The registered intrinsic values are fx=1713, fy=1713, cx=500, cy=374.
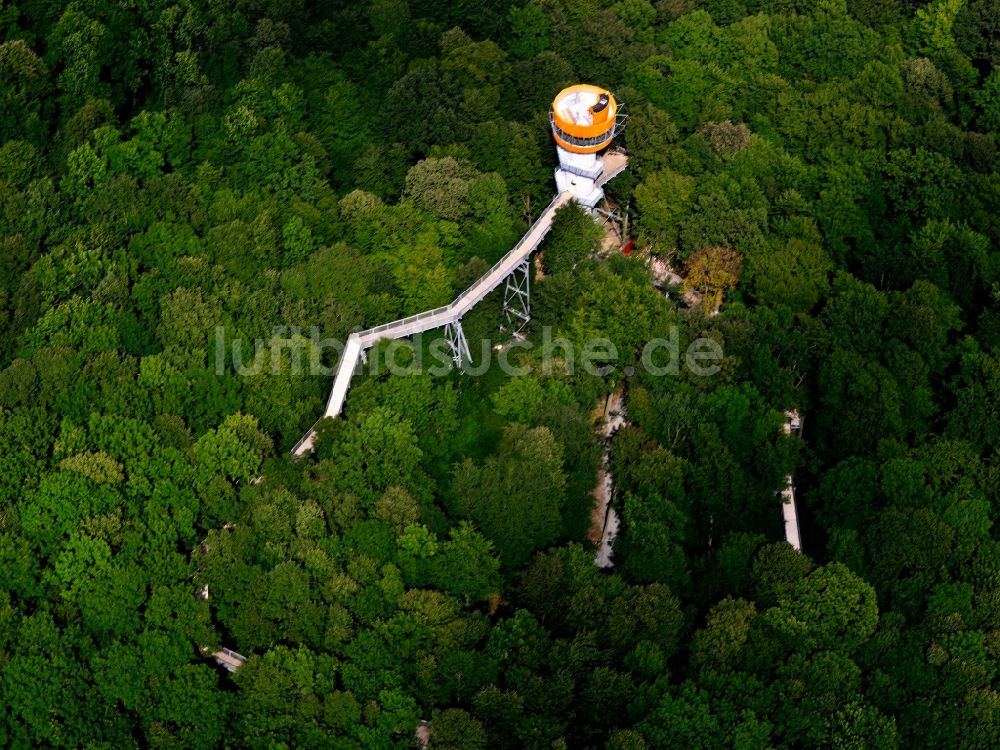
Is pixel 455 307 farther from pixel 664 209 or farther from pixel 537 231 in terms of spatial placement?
pixel 664 209

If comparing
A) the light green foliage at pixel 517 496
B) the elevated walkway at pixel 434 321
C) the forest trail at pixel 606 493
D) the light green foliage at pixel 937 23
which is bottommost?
the forest trail at pixel 606 493

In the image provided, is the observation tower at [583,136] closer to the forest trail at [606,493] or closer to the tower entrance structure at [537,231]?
the tower entrance structure at [537,231]

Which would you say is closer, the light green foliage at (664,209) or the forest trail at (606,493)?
the forest trail at (606,493)

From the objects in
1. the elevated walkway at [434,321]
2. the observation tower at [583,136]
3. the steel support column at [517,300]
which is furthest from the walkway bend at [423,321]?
the observation tower at [583,136]

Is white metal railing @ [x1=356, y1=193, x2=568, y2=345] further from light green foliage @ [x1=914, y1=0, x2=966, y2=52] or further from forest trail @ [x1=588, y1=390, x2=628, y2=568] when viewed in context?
light green foliage @ [x1=914, y1=0, x2=966, y2=52]

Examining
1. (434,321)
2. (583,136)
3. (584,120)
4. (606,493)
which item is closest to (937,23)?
(584,120)

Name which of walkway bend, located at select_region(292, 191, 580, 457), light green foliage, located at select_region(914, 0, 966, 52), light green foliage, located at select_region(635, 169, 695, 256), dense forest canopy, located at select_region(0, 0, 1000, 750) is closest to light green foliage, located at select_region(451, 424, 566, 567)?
→ dense forest canopy, located at select_region(0, 0, 1000, 750)
